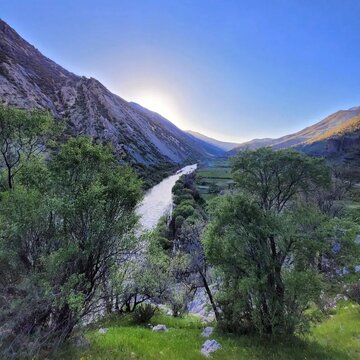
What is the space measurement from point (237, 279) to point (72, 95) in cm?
12464

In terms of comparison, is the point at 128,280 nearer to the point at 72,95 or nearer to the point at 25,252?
the point at 25,252

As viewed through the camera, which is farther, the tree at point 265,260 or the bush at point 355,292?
the bush at point 355,292

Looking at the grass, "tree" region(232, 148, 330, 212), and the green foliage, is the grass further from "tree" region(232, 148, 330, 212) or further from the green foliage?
"tree" region(232, 148, 330, 212)

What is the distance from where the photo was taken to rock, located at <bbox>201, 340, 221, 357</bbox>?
13.6 metres

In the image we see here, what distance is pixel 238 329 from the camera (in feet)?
54.0

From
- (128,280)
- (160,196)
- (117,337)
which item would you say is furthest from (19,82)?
(117,337)

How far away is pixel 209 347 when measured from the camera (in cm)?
1409

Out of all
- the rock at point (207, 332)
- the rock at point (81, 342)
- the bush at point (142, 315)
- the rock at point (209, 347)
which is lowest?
the bush at point (142, 315)

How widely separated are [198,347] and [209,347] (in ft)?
1.85

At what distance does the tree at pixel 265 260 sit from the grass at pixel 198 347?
103 centimetres

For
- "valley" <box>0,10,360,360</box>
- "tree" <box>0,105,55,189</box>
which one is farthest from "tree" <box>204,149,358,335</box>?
"tree" <box>0,105,55,189</box>

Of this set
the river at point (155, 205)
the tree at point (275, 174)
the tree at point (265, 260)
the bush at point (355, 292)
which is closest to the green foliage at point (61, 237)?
the tree at point (265, 260)

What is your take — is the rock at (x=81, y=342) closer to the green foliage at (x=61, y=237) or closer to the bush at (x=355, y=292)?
the green foliage at (x=61, y=237)

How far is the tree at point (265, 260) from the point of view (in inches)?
600
